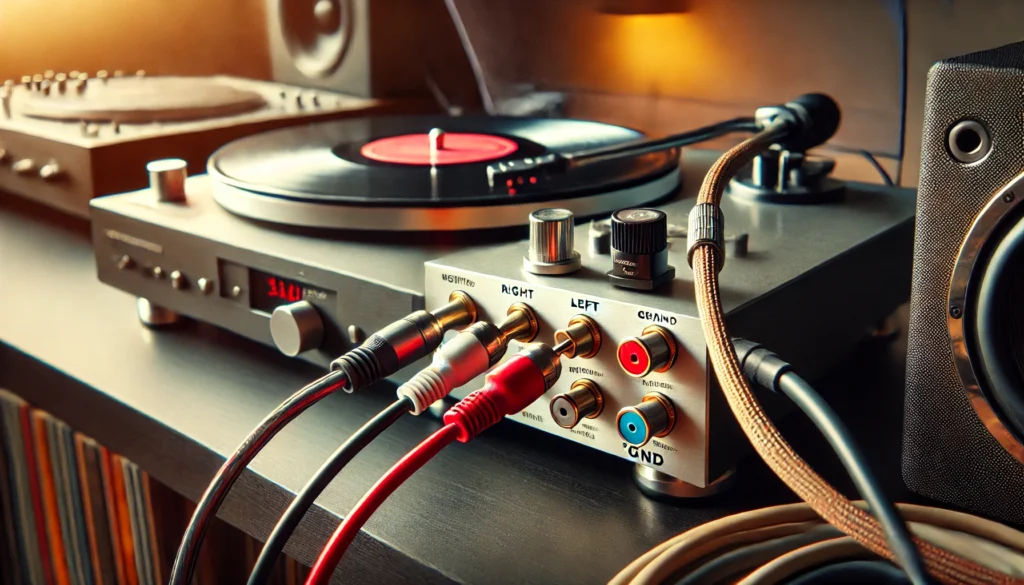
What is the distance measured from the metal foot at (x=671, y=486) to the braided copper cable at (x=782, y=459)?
0.10 m

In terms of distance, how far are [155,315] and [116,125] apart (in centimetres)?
38

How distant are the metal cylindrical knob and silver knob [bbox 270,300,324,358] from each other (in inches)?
9.2

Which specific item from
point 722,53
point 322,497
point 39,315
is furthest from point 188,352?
point 722,53

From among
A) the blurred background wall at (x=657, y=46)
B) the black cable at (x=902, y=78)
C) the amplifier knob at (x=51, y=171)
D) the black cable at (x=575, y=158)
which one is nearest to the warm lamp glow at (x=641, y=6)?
the blurred background wall at (x=657, y=46)

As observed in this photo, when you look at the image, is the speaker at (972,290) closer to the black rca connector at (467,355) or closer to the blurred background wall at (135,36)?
the black rca connector at (467,355)

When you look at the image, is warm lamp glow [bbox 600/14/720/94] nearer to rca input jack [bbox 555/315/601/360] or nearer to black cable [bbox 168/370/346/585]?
rca input jack [bbox 555/315/601/360]

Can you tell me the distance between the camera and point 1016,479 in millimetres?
492

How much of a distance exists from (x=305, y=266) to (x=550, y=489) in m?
0.25

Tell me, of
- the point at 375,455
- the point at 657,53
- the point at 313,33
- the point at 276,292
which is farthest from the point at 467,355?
the point at 313,33

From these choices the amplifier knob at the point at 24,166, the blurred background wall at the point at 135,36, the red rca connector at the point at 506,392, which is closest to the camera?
the red rca connector at the point at 506,392

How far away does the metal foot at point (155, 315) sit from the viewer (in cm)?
85

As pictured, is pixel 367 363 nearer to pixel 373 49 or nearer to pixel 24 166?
pixel 24 166

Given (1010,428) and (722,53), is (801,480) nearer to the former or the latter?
(1010,428)

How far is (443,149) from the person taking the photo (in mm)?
928
